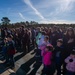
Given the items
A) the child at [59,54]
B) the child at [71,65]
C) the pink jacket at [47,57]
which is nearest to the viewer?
the child at [71,65]

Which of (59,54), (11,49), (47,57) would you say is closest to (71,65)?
(59,54)

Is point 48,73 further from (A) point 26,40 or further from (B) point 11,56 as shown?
(A) point 26,40

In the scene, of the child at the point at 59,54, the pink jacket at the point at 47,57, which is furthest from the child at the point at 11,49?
the child at the point at 59,54

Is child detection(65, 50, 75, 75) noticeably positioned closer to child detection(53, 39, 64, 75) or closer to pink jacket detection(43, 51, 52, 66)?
child detection(53, 39, 64, 75)

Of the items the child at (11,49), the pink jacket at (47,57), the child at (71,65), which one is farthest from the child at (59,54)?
the child at (11,49)

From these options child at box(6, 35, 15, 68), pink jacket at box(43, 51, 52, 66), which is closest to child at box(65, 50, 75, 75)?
pink jacket at box(43, 51, 52, 66)

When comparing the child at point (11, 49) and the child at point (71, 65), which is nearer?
the child at point (71, 65)

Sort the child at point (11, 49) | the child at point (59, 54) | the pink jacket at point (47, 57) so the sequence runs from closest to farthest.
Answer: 1. the child at point (59, 54)
2. the pink jacket at point (47, 57)
3. the child at point (11, 49)

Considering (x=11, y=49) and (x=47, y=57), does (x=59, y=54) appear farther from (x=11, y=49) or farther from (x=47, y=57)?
(x=11, y=49)

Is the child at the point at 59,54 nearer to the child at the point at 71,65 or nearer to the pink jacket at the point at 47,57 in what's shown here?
the pink jacket at the point at 47,57

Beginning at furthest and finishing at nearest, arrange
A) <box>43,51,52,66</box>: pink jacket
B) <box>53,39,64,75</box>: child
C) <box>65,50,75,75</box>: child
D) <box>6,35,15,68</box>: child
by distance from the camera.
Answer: <box>6,35,15,68</box>: child → <box>43,51,52,66</box>: pink jacket → <box>53,39,64,75</box>: child → <box>65,50,75,75</box>: child

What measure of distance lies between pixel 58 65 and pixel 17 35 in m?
10.6

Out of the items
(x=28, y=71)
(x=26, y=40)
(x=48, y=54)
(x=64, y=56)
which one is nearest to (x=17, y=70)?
(x=28, y=71)

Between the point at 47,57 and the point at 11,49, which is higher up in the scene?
the point at 47,57
